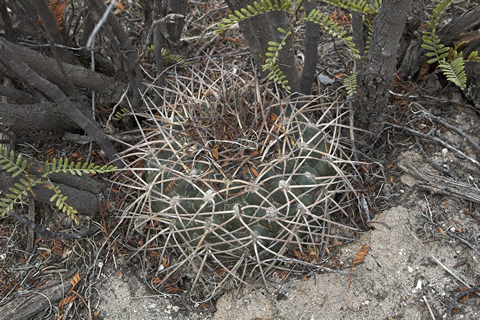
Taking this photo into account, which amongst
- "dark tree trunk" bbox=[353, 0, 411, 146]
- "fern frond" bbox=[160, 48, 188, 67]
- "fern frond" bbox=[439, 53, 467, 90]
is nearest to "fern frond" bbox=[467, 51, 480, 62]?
"fern frond" bbox=[439, 53, 467, 90]

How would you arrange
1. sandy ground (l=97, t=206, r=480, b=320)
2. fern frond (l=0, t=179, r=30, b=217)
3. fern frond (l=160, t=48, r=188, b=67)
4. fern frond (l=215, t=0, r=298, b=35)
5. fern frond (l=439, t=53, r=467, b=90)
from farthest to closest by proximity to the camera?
fern frond (l=160, t=48, r=188, b=67) < fern frond (l=439, t=53, r=467, b=90) < sandy ground (l=97, t=206, r=480, b=320) < fern frond (l=0, t=179, r=30, b=217) < fern frond (l=215, t=0, r=298, b=35)

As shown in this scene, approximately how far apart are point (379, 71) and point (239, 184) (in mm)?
724

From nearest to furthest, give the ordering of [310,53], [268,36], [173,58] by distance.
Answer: [268,36] → [310,53] → [173,58]

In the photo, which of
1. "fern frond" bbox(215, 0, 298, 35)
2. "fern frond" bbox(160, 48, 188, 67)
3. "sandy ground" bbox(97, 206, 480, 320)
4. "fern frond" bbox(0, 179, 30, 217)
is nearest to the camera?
"fern frond" bbox(215, 0, 298, 35)

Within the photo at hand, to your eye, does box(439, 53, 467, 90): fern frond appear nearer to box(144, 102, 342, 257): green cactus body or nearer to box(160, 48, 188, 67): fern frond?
box(144, 102, 342, 257): green cactus body

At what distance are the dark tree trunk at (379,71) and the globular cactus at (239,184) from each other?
13 centimetres

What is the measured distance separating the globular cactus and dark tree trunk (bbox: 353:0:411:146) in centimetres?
13

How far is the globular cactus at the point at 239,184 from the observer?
5.33 ft

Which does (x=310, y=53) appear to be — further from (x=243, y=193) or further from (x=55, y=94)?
(x=55, y=94)

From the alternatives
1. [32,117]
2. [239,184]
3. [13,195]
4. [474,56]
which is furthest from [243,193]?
[474,56]

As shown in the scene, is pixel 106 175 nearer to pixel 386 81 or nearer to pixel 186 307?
pixel 186 307

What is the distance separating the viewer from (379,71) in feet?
5.47

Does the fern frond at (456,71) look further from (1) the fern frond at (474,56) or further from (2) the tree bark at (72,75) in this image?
(2) the tree bark at (72,75)

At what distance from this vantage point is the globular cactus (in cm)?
163
